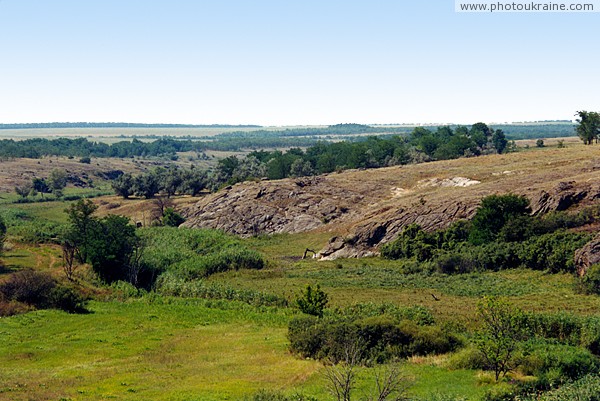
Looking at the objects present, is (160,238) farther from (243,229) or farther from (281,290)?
(281,290)

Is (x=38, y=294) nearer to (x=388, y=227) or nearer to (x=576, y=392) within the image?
(x=576, y=392)

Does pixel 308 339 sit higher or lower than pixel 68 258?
higher

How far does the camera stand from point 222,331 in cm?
4894

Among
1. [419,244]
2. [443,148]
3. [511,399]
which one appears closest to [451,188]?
[419,244]

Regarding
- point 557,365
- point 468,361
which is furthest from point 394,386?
point 557,365

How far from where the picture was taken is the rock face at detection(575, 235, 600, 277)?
194 ft

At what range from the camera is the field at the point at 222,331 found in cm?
3406

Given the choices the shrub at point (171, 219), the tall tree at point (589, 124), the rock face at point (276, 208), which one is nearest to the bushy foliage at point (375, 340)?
the rock face at point (276, 208)

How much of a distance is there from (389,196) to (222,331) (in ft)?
219

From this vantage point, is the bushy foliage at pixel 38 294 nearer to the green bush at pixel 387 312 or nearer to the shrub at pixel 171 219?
the green bush at pixel 387 312

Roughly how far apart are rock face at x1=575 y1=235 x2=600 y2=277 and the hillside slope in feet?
56.5

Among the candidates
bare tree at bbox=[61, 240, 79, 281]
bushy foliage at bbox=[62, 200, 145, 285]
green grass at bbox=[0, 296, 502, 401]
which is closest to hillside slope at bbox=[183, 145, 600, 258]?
bushy foliage at bbox=[62, 200, 145, 285]

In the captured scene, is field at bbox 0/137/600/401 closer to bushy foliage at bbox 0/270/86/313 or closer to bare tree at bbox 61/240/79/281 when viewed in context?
bare tree at bbox 61/240/79/281

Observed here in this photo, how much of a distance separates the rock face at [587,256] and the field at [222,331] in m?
1.59
